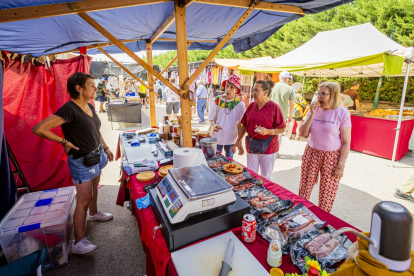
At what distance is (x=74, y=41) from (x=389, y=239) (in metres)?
4.92

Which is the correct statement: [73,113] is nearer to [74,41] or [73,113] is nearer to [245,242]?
[245,242]

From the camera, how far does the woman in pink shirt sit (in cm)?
234

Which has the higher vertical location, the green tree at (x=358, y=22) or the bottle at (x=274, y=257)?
the green tree at (x=358, y=22)

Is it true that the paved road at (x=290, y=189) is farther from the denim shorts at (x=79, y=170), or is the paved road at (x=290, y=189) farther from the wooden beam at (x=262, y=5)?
the wooden beam at (x=262, y=5)

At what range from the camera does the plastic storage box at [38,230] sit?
1996 millimetres

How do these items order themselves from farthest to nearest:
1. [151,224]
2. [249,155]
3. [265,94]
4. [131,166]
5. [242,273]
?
[249,155]
[265,94]
[131,166]
[151,224]
[242,273]

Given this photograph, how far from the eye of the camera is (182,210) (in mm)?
1156

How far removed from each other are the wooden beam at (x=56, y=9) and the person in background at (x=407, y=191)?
465cm

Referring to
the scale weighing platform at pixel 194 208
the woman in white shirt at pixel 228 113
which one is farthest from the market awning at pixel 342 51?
the scale weighing platform at pixel 194 208

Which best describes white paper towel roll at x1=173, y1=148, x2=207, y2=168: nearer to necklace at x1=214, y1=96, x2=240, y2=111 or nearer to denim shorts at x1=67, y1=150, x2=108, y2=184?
denim shorts at x1=67, y1=150, x2=108, y2=184

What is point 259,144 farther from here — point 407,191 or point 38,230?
point 407,191

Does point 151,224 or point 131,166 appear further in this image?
point 131,166

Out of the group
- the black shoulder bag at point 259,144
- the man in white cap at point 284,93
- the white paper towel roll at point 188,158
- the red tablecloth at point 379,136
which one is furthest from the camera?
the man in white cap at point 284,93

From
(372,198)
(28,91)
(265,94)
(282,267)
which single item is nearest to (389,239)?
(282,267)
